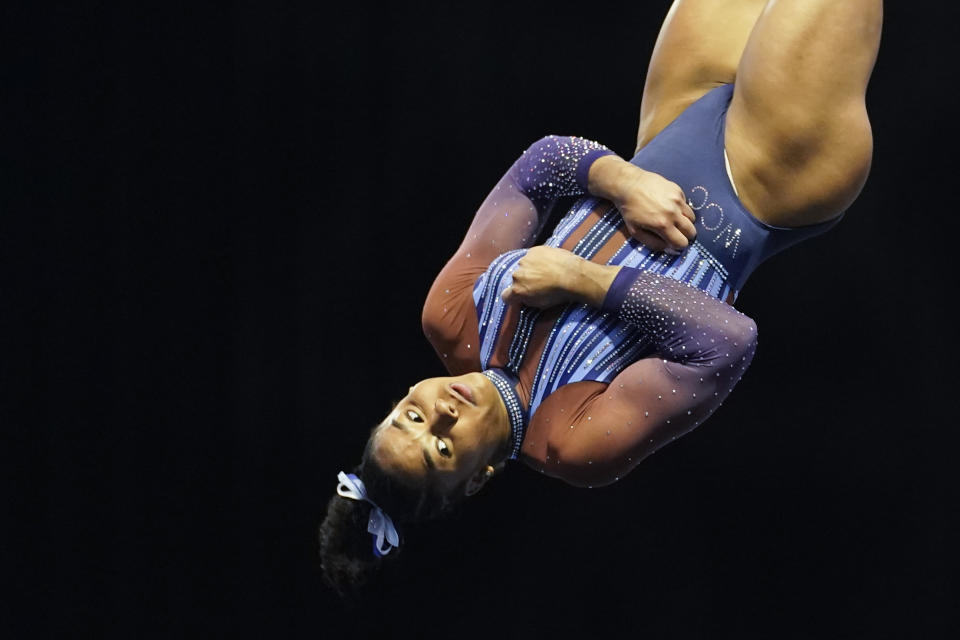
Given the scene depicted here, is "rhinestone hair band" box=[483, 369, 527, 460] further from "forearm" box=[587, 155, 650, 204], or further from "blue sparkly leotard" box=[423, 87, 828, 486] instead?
"forearm" box=[587, 155, 650, 204]

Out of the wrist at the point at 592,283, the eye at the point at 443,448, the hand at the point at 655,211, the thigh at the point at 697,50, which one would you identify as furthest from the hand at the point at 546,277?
the thigh at the point at 697,50

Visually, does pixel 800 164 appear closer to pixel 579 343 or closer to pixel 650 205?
pixel 650 205

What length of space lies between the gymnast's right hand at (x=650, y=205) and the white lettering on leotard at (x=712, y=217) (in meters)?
0.02

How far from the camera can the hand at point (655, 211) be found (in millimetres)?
1626

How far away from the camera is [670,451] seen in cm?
250

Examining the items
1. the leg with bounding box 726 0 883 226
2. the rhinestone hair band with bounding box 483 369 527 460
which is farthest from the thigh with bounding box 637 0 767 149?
the rhinestone hair band with bounding box 483 369 527 460

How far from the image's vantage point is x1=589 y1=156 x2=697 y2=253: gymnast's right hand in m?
1.63

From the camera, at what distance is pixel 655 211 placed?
1.62 m

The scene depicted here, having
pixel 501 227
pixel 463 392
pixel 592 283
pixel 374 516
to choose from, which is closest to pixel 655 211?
pixel 592 283

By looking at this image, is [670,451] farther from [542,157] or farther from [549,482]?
[542,157]

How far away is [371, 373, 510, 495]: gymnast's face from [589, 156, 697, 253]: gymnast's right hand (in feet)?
0.98

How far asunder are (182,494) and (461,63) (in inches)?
41.0

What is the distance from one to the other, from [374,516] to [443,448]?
19 centimetres

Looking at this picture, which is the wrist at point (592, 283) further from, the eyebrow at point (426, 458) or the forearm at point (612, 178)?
the eyebrow at point (426, 458)
